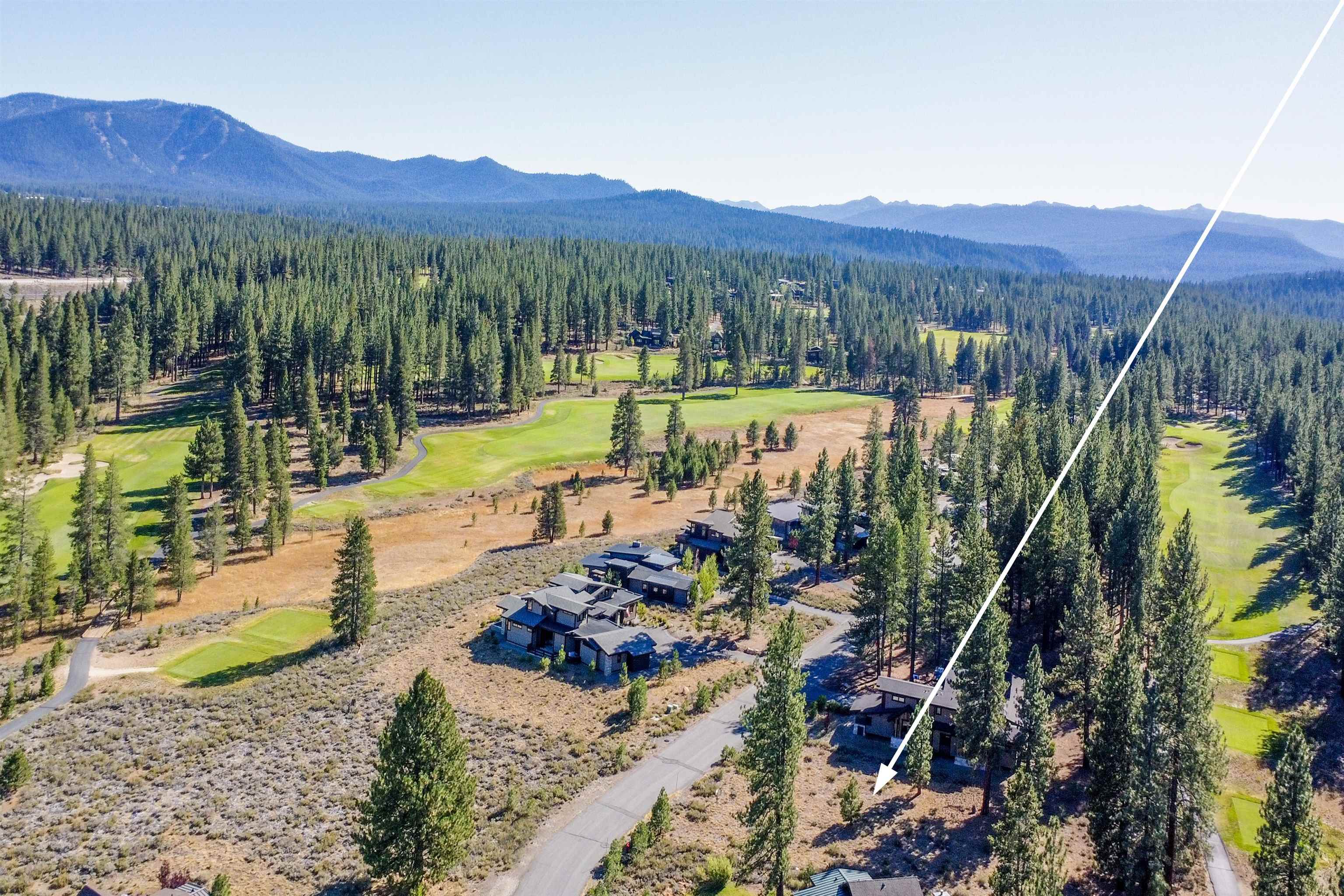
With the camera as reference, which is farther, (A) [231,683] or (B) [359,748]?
(A) [231,683]

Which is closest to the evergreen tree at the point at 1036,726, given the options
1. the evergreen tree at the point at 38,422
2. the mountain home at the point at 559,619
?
the mountain home at the point at 559,619

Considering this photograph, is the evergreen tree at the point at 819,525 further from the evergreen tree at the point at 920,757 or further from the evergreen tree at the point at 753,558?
the evergreen tree at the point at 920,757

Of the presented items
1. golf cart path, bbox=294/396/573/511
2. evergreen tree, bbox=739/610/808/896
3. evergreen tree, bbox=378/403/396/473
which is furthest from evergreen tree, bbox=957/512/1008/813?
evergreen tree, bbox=378/403/396/473

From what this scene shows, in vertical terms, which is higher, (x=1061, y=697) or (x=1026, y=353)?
(x=1026, y=353)

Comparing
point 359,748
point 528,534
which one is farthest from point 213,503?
point 359,748

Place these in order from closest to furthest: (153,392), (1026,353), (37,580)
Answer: (37,580), (153,392), (1026,353)

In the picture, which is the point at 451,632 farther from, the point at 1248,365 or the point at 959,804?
the point at 1248,365

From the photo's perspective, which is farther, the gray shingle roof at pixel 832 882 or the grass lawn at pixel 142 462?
the grass lawn at pixel 142 462
